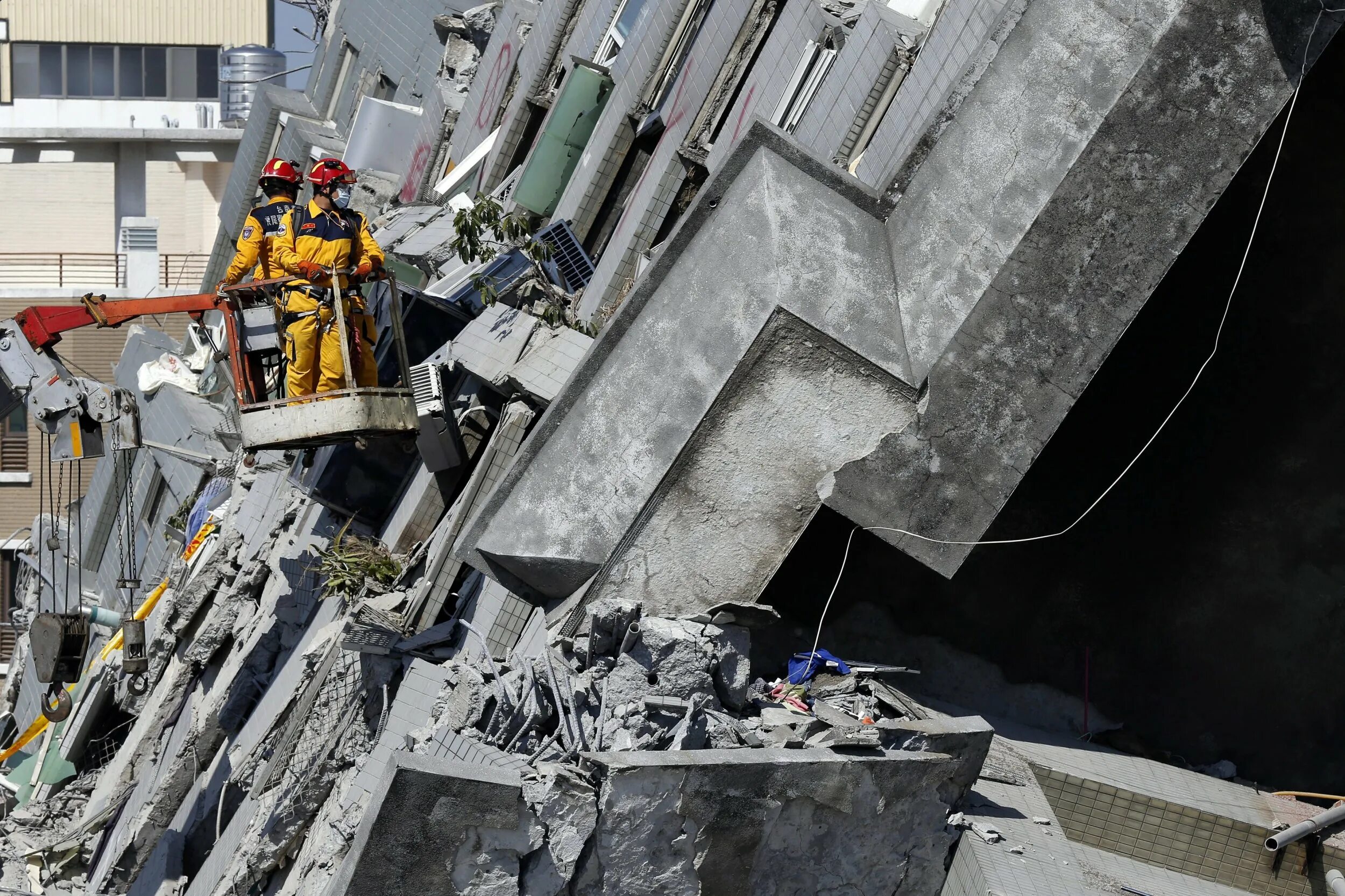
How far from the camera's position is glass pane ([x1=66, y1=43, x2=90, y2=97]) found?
3553 centimetres

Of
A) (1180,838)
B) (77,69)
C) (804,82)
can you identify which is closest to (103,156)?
(77,69)

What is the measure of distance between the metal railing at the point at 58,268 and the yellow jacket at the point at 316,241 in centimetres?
2397

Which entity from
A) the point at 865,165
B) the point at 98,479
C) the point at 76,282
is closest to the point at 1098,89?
the point at 865,165

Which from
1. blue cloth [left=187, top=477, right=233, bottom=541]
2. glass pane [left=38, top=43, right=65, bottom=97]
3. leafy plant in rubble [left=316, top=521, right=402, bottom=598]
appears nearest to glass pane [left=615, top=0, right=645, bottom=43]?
leafy plant in rubble [left=316, top=521, right=402, bottom=598]

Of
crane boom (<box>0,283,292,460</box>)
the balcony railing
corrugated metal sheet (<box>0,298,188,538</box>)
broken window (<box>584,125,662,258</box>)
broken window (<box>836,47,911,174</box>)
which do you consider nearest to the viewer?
broken window (<box>836,47,911,174</box>)

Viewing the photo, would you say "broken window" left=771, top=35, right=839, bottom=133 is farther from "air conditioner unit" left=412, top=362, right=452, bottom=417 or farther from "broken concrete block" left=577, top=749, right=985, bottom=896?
"broken concrete block" left=577, top=749, right=985, bottom=896

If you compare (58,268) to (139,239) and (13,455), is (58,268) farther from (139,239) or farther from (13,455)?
(13,455)

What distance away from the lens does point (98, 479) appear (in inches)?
946

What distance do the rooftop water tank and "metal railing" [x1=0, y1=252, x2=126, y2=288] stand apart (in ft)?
13.2

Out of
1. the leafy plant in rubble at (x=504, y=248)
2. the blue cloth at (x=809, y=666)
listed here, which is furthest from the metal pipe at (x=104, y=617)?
the blue cloth at (x=809, y=666)

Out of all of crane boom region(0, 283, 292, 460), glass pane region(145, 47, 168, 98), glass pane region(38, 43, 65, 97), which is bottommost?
glass pane region(38, 43, 65, 97)

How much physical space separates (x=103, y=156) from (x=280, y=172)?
1031 inches

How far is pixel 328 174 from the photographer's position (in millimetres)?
10727

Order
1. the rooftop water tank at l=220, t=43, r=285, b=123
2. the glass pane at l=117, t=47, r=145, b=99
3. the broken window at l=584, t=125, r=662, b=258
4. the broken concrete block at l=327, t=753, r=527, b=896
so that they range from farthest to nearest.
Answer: the glass pane at l=117, t=47, r=145, b=99 → the rooftop water tank at l=220, t=43, r=285, b=123 → the broken window at l=584, t=125, r=662, b=258 → the broken concrete block at l=327, t=753, r=527, b=896
